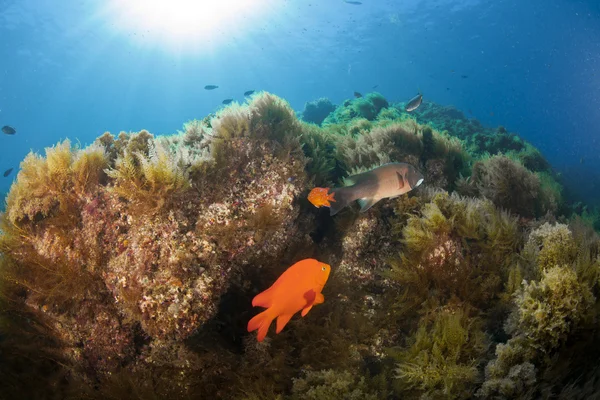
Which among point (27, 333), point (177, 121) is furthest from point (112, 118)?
point (27, 333)

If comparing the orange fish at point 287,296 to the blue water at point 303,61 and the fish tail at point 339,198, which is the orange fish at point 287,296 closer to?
the fish tail at point 339,198

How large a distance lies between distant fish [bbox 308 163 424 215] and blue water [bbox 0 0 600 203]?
14987 millimetres

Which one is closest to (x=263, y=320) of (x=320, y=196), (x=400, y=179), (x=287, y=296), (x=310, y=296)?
(x=287, y=296)

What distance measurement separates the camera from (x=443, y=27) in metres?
68.0

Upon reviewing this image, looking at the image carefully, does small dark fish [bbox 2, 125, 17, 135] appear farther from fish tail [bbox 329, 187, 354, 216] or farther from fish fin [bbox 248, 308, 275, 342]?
fish fin [bbox 248, 308, 275, 342]

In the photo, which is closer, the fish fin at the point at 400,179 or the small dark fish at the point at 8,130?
the fish fin at the point at 400,179

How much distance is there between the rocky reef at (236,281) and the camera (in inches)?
110

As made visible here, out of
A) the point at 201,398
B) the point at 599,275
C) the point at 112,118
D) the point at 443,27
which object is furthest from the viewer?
the point at 112,118

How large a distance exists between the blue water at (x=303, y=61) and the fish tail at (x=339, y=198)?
15.5 meters

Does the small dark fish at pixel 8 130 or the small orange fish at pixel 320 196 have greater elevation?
the small dark fish at pixel 8 130

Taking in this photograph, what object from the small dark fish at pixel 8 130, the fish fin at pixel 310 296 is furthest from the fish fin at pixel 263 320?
the small dark fish at pixel 8 130

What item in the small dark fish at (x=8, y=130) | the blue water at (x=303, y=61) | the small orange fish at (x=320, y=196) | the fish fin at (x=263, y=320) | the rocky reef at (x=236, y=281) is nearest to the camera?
the fish fin at (x=263, y=320)

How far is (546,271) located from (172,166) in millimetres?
3910

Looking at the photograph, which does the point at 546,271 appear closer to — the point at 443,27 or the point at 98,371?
the point at 98,371
